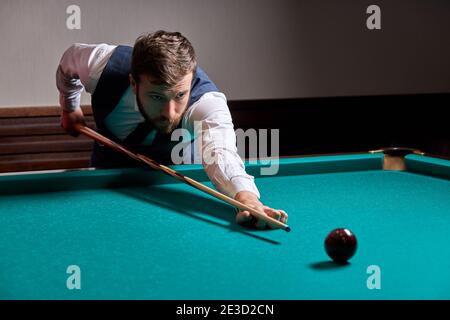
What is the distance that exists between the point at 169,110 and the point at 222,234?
0.77 meters

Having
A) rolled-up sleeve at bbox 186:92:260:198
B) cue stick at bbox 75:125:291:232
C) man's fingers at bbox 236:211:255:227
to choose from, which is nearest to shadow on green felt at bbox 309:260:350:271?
cue stick at bbox 75:125:291:232

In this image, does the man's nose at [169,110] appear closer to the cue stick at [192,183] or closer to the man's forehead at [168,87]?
the man's forehead at [168,87]

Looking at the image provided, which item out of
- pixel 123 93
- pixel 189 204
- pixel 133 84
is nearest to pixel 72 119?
pixel 123 93

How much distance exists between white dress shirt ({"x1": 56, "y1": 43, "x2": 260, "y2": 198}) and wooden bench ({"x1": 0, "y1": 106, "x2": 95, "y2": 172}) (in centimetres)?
122

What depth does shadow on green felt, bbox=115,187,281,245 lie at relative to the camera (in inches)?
79.5

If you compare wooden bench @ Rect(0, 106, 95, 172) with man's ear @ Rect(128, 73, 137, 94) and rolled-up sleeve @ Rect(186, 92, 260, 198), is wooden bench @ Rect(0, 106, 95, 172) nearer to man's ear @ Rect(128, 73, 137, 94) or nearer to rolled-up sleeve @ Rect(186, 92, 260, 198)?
man's ear @ Rect(128, 73, 137, 94)

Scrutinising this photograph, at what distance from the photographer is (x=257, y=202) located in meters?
2.05

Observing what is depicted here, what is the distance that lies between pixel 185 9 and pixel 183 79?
7.48 ft

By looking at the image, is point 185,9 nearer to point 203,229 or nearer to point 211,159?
point 211,159

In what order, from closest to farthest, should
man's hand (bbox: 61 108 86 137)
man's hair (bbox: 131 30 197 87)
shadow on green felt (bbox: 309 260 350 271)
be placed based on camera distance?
shadow on green felt (bbox: 309 260 350 271)
man's hair (bbox: 131 30 197 87)
man's hand (bbox: 61 108 86 137)

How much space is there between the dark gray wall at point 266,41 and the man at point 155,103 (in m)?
1.25

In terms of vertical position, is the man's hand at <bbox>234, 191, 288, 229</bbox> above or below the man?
below

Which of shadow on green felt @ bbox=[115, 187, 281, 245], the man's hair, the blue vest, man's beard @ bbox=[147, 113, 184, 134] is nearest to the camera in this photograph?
shadow on green felt @ bbox=[115, 187, 281, 245]

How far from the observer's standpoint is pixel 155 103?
8.39 feet
